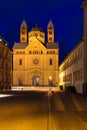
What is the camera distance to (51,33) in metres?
119

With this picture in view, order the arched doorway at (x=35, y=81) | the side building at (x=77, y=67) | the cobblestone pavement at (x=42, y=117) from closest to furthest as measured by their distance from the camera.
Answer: the cobblestone pavement at (x=42, y=117) < the side building at (x=77, y=67) < the arched doorway at (x=35, y=81)

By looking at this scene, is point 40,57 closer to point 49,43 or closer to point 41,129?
point 49,43

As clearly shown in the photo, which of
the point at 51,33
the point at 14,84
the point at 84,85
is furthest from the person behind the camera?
the point at 51,33

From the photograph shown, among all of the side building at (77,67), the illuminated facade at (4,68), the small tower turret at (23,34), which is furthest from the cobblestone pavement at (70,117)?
the small tower turret at (23,34)

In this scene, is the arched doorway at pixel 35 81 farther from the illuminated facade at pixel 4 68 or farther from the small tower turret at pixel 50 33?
the illuminated facade at pixel 4 68

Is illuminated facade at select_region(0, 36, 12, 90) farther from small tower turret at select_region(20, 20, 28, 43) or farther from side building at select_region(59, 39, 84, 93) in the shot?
small tower turret at select_region(20, 20, 28, 43)

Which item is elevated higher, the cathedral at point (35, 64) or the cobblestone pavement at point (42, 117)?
the cathedral at point (35, 64)

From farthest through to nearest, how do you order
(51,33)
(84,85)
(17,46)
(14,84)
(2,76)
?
(51,33), (17,46), (14,84), (2,76), (84,85)

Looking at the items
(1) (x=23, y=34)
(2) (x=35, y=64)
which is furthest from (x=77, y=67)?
(1) (x=23, y=34)

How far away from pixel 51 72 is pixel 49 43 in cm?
1380

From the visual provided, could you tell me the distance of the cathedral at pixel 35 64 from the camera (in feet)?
340

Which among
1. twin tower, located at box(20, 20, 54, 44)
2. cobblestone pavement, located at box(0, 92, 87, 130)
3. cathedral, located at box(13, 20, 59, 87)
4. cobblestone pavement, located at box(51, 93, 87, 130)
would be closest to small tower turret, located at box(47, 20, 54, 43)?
twin tower, located at box(20, 20, 54, 44)

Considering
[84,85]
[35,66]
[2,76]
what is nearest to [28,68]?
[35,66]

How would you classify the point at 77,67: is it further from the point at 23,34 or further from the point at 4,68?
the point at 23,34
